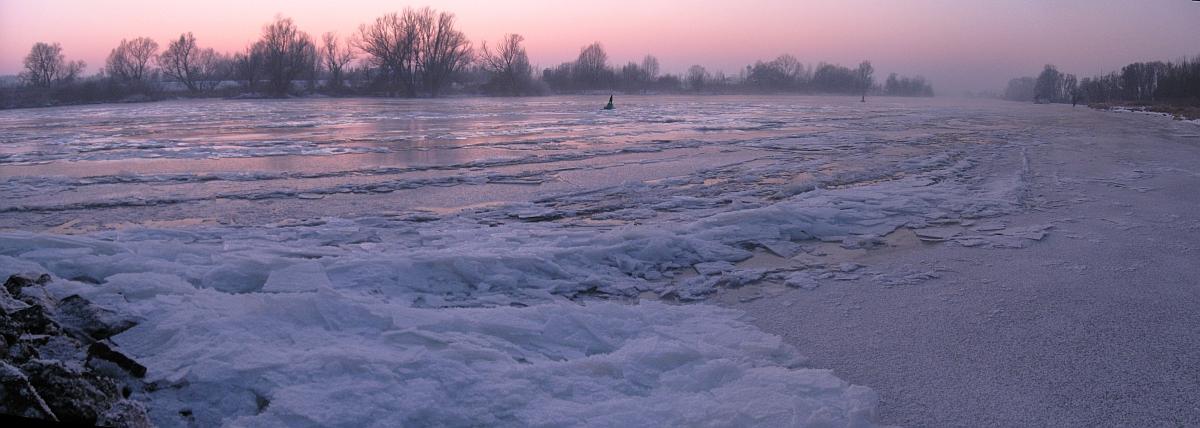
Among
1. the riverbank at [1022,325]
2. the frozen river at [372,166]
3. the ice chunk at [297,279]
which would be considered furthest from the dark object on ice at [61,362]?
the frozen river at [372,166]

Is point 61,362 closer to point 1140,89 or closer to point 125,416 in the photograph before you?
point 125,416

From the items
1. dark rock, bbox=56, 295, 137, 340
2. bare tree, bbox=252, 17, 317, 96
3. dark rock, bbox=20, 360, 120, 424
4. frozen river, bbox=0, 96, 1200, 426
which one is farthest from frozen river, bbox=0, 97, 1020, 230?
bare tree, bbox=252, 17, 317, 96

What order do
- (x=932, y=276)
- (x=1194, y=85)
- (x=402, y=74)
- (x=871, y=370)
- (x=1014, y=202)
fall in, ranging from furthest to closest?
(x=402, y=74) < (x=1194, y=85) < (x=1014, y=202) < (x=932, y=276) < (x=871, y=370)

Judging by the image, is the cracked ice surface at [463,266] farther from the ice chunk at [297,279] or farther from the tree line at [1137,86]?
the tree line at [1137,86]

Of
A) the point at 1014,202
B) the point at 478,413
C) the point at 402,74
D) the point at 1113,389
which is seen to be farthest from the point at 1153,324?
the point at 402,74

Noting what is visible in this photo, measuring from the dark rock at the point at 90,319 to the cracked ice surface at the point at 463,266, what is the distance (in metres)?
0.12

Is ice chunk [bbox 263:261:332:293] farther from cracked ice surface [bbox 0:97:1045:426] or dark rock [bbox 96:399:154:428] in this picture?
dark rock [bbox 96:399:154:428]

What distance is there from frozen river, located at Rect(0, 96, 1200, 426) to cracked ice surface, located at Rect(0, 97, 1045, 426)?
0.02 m

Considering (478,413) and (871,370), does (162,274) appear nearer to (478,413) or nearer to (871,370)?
(478,413)

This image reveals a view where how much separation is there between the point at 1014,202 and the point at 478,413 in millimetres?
8296

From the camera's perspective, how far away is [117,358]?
10.3 ft

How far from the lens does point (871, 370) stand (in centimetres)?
359

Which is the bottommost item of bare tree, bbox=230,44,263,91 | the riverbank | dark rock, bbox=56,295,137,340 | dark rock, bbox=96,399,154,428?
the riverbank

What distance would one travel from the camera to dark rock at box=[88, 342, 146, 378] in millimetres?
3093
